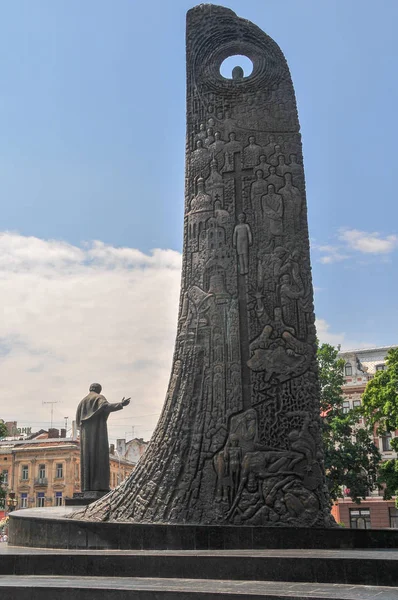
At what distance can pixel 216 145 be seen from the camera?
911 centimetres

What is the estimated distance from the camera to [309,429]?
7863 millimetres

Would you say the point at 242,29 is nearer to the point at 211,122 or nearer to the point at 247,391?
the point at 211,122

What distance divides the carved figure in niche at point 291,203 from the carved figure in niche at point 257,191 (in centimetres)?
24

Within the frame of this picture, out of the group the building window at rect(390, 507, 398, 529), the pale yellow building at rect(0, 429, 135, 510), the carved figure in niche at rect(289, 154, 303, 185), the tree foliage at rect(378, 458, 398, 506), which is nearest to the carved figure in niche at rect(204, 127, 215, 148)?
the carved figure in niche at rect(289, 154, 303, 185)

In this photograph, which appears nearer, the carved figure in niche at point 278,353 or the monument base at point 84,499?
the carved figure in niche at point 278,353

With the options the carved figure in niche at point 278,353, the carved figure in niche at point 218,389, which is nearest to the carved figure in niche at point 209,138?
the carved figure in niche at point 278,353

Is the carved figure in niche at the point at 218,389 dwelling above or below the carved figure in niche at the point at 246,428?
above

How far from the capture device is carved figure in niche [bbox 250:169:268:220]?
873 centimetres

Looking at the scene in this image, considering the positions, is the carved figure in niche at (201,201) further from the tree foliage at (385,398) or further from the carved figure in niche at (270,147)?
the tree foliage at (385,398)

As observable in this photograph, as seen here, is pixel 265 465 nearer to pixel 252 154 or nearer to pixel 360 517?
pixel 252 154

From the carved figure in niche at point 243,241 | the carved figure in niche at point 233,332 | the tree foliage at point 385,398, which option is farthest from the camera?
the tree foliage at point 385,398

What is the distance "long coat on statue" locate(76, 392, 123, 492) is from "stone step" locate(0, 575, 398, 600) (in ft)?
15.4

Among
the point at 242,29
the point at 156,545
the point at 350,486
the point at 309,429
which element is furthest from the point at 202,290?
the point at 350,486

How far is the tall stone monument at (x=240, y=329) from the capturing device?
7660 millimetres
